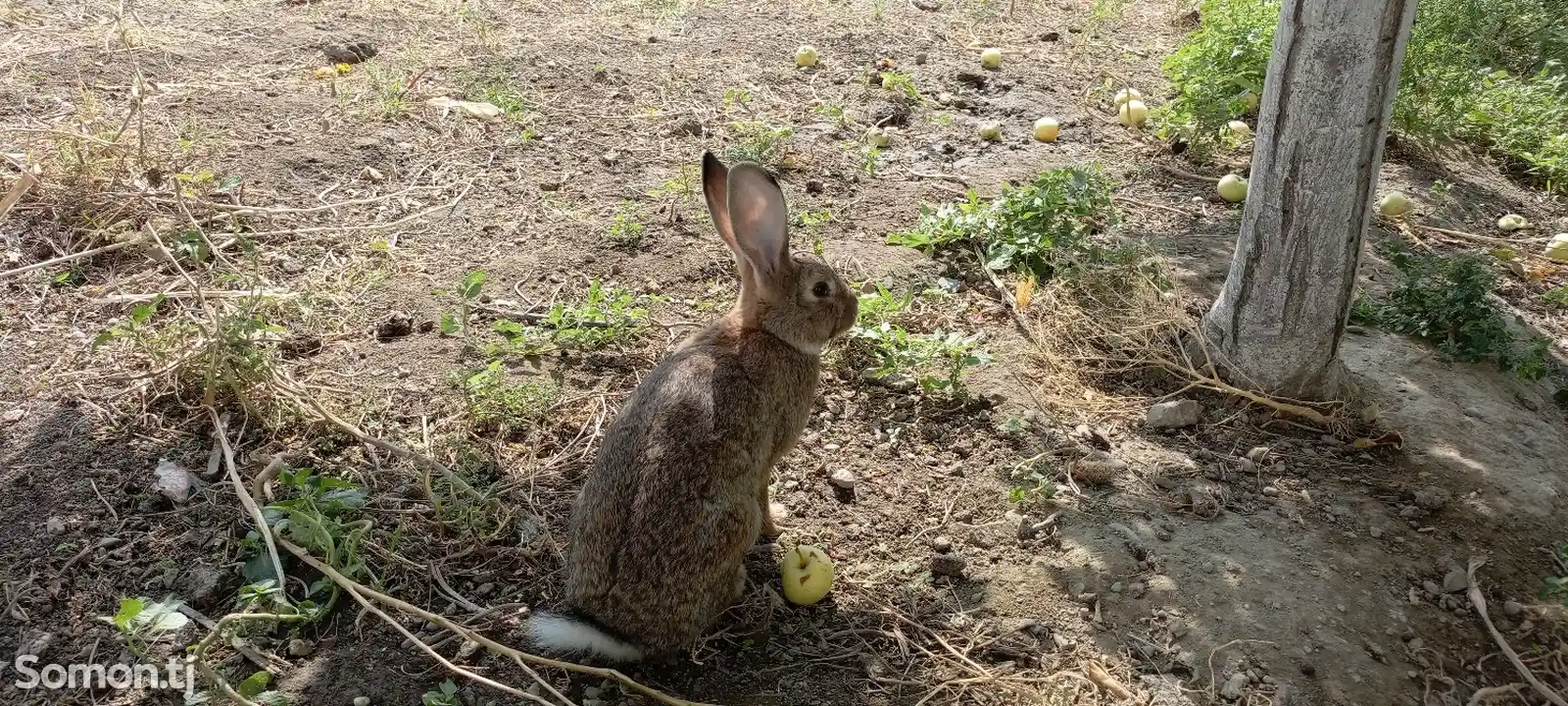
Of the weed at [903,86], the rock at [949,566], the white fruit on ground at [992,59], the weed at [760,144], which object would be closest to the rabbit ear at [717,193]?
the rock at [949,566]

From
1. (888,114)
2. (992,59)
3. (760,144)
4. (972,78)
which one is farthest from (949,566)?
(992,59)

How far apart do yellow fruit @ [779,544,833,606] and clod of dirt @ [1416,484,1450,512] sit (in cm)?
221

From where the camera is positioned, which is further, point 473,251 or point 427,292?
point 473,251

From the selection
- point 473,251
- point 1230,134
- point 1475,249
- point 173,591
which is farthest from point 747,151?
point 1475,249

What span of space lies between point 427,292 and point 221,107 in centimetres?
238

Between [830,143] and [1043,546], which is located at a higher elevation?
[830,143]

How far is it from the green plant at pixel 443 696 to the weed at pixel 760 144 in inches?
136

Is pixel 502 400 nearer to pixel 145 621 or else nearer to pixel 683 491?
pixel 683 491

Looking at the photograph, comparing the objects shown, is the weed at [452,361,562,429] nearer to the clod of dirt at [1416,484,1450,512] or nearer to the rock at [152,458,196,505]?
the rock at [152,458,196,505]

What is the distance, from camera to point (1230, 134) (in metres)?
6.43

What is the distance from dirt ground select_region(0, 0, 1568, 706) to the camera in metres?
3.25

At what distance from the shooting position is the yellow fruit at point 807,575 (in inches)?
134

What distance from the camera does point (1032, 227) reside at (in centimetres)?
522

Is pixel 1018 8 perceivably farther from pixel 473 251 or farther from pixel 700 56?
pixel 473 251
